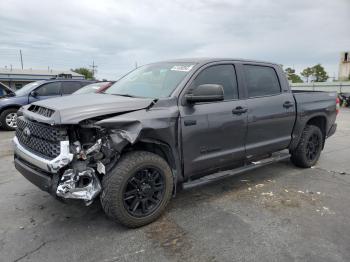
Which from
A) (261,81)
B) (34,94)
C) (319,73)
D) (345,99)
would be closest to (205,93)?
(261,81)

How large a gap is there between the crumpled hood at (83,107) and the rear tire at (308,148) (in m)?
3.11

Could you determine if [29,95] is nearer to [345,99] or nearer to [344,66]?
[345,99]

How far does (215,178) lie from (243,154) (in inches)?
25.0

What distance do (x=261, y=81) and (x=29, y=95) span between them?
794cm

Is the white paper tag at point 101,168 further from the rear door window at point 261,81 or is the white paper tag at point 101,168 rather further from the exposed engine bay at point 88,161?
the rear door window at point 261,81

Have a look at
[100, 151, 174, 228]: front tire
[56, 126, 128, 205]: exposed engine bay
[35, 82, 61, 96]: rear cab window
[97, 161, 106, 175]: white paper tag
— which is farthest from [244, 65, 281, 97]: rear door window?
[35, 82, 61, 96]: rear cab window

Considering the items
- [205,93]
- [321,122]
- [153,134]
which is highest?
[205,93]

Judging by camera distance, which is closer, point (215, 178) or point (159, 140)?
point (159, 140)

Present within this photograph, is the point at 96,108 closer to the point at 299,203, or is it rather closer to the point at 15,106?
the point at 299,203

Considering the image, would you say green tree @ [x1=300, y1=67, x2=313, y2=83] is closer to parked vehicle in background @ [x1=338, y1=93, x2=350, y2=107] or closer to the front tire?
parked vehicle in background @ [x1=338, y1=93, x2=350, y2=107]

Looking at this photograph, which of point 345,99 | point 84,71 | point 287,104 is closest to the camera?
point 287,104

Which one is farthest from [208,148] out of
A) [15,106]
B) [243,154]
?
[15,106]

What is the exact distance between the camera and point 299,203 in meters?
4.02

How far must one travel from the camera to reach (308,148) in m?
5.50
